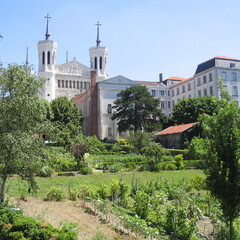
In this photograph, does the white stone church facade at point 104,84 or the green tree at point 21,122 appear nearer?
the green tree at point 21,122

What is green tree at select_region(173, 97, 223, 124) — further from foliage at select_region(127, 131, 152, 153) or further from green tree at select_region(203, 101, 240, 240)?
green tree at select_region(203, 101, 240, 240)

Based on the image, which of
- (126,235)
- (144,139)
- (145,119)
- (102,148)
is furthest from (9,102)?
(145,119)

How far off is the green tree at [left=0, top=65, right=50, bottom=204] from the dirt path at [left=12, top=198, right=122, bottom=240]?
1.18 metres

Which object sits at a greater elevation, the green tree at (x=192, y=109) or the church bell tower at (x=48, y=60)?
the church bell tower at (x=48, y=60)

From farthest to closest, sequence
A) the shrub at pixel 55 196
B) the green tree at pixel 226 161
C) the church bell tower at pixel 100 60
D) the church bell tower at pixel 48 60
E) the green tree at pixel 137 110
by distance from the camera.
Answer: the church bell tower at pixel 100 60 < the church bell tower at pixel 48 60 < the green tree at pixel 137 110 < the shrub at pixel 55 196 < the green tree at pixel 226 161

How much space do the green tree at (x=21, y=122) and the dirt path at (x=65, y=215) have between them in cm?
118

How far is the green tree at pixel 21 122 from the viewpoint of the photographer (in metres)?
11.0

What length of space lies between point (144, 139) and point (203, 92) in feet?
103

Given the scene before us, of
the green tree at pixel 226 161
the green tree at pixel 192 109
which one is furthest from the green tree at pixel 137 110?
the green tree at pixel 226 161

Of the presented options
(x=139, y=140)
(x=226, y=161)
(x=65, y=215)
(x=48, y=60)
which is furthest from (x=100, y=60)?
(x=226, y=161)

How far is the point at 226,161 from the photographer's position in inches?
290

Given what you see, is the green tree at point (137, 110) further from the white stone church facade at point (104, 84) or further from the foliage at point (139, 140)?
the foliage at point (139, 140)

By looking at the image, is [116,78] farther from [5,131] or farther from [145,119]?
[5,131]

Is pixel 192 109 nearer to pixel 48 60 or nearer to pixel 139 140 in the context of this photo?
pixel 139 140
